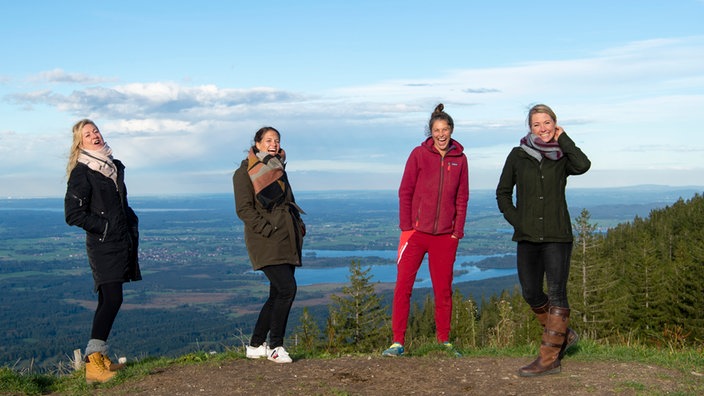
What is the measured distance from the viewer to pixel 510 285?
121 m

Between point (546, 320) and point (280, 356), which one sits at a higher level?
point (546, 320)

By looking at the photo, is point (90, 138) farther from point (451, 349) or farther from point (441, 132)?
point (451, 349)

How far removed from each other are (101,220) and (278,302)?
181 centimetres

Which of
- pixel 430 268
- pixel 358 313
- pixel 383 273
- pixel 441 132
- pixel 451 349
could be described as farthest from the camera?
pixel 383 273

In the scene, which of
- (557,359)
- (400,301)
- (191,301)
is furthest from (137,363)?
(191,301)

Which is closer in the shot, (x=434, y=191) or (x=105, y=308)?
(x=105, y=308)

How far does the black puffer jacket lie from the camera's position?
587 centimetres

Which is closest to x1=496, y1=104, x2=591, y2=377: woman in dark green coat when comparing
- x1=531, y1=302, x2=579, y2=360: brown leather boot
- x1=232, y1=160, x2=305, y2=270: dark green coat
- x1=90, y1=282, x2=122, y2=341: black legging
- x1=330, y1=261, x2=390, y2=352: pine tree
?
x1=531, y1=302, x2=579, y2=360: brown leather boot

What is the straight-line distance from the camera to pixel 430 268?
22.1 feet

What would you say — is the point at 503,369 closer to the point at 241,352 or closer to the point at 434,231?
the point at 434,231

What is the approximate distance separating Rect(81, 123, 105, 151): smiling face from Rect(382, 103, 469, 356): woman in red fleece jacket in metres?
2.92

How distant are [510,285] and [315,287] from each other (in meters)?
35.7

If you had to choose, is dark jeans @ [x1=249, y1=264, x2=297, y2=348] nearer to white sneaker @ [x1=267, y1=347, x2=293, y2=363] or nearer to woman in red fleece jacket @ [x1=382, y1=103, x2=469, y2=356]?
white sneaker @ [x1=267, y1=347, x2=293, y2=363]

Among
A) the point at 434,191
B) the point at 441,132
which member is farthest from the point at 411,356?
the point at 441,132
